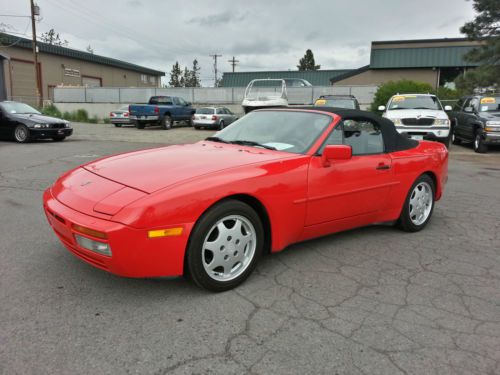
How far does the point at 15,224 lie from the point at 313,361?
3.88m

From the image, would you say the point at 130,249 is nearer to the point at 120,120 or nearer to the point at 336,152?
the point at 336,152

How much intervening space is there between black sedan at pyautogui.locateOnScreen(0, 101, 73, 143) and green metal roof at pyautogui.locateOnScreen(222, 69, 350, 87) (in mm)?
28075

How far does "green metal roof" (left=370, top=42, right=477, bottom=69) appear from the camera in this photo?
32.1 m

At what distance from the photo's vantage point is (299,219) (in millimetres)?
3578

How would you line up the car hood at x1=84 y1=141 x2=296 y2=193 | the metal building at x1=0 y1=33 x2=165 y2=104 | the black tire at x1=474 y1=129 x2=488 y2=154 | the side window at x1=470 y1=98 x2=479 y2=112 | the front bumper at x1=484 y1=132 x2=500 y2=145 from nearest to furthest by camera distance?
the car hood at x1=84 y1=141 x2=296 y2=193
the front bumper at x1=484 y1=132 x2=500 y2=145
the black tire at x1=474 y1=129 x2=488 y2=154
the side window at x1=470 y1=98 x2=479 y2=112
the metal building at x1=0 y1=33 x2=165 y2=104

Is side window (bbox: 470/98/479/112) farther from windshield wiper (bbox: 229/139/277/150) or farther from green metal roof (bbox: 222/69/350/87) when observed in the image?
green metal roof (bbox: 222/69/350/87)

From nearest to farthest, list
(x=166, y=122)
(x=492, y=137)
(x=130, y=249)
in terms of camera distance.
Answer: (x=130, y=249) < (x=492, y=137) < (x=166, y=122)

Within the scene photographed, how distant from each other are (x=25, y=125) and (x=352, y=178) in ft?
41.5

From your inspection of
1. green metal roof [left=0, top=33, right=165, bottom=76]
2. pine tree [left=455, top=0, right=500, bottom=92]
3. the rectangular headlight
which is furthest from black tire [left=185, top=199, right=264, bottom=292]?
green metal roof [left=0, top=33, right=165, bottom=76]

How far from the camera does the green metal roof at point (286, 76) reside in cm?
4091

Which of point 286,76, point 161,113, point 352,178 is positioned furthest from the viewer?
point 286,76

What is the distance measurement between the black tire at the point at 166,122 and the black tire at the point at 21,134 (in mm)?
9493

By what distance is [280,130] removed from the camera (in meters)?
4.11

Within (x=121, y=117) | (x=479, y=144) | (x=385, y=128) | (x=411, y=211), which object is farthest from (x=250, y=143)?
(x=121, y=117)
